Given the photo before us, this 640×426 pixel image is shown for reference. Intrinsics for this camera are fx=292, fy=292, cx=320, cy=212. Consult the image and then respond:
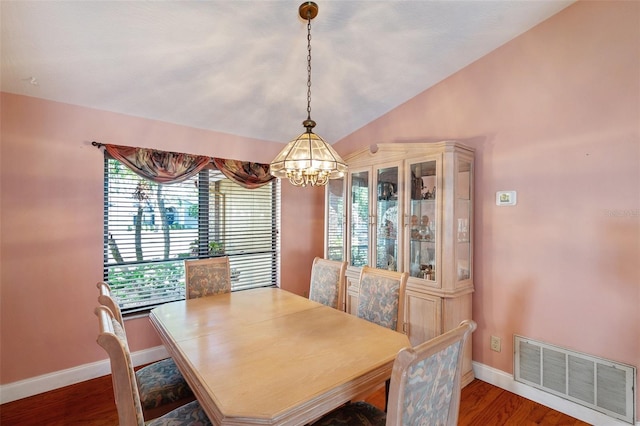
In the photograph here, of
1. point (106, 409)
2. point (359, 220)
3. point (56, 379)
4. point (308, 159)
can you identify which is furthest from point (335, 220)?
point (56, 379)

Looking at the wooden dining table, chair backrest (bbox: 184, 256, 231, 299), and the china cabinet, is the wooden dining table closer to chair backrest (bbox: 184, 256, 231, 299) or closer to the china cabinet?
chair backrest (bbox: 184, 256, 231, 299)

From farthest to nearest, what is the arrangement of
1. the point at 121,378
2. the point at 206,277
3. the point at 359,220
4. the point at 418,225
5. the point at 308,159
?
the point at 359,220 < the point at 418,225 < the point at 206,277 < the point at 308,159 < the point at 121,378

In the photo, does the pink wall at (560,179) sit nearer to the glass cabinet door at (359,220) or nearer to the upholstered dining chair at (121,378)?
the glass cabinet door at (359,220)

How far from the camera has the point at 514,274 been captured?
238 centimetres

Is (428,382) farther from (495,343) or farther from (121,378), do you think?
(495,343)

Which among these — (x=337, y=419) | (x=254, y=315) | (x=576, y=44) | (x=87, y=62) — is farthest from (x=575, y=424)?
(x=87, y=62)

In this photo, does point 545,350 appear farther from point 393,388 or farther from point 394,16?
point 394,16

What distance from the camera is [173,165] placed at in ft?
9.36

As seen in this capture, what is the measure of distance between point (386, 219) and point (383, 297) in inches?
40.7

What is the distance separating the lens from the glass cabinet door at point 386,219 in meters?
2.86

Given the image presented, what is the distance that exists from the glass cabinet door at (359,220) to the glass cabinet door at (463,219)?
2.84 feet

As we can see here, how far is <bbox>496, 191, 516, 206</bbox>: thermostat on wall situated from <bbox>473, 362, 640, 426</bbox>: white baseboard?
140cm

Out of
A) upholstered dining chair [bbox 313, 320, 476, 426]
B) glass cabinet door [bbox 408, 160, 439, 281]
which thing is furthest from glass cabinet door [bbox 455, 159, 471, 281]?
upholstered dining chair [bbox 313, 320, 476, 426]

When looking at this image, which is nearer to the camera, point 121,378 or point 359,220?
point 121,378
